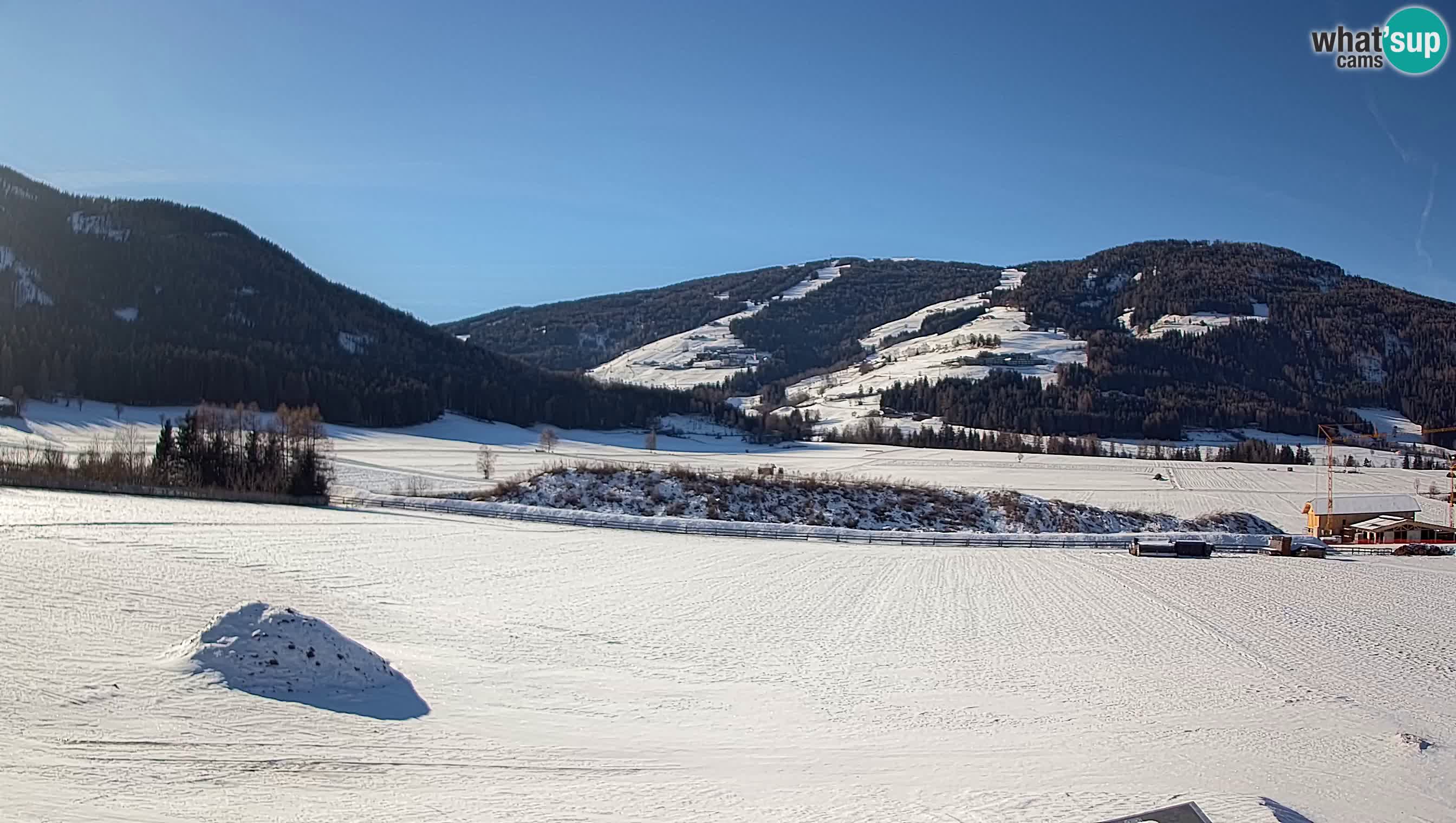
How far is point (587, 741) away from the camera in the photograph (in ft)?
35.4

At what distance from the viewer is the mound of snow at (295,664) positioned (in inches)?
421

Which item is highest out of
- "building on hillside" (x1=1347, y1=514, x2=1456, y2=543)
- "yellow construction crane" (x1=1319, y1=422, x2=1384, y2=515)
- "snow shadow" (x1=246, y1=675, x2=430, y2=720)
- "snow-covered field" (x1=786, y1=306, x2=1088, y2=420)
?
"snow-covered field" (x1=786, y1=306, x2=1088, y2=420)

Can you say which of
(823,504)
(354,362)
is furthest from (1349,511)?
(354,362)

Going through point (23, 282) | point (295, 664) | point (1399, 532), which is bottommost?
point (1399, 532)

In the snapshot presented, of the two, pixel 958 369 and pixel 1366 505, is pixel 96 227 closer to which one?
pixel 958 369

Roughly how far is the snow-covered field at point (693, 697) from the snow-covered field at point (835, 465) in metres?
33.2

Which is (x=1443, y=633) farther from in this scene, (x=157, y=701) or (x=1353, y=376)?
(x=1353, y=376)

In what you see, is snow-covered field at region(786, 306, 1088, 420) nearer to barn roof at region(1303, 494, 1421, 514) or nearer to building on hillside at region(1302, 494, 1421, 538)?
barn roof at region(1303, 494, 1421, 514)

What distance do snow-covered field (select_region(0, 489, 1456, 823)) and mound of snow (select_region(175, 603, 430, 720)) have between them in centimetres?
20

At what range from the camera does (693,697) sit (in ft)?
Answer: 44.2

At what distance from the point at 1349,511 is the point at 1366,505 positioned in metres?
2.06

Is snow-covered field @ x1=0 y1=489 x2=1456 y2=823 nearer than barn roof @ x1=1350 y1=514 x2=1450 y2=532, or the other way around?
snow-covered field @ x1=0 y1=489 x2=1456 y2=823

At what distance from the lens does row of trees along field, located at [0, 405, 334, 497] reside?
4450 cm

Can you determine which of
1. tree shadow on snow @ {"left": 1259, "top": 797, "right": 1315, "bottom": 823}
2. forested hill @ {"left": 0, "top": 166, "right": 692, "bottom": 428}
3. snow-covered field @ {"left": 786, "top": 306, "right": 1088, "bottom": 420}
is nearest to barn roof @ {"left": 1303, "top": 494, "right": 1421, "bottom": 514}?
tree shadow on snow @ {"left": 1259, "top": 797, "right": 1315, "bottom": 823}
